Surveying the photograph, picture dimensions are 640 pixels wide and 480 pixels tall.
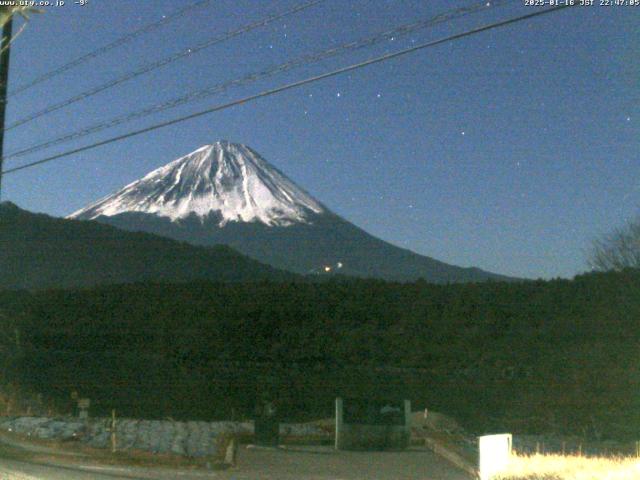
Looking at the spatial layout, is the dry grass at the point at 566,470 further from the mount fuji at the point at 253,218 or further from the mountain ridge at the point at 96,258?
the mount fuji at the point at 253,218

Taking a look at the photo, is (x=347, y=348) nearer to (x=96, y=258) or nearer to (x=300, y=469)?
(x=300, y=469)

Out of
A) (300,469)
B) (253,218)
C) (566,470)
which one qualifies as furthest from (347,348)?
(253,218)

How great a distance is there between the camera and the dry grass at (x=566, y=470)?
8.84 metres

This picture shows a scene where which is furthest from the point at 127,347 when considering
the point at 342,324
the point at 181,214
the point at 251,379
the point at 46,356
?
the point at 181,214

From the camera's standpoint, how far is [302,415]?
25.5 meters

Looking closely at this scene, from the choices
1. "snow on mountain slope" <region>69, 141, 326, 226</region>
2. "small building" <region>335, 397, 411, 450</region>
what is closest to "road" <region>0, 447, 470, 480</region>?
"small building" <region>335, 397, 411, 450</region>

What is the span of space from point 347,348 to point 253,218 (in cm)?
7239

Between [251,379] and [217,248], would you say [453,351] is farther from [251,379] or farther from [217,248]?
[217,248]

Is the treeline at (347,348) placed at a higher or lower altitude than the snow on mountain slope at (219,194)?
lower

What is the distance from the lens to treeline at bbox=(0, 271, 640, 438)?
1018 inches

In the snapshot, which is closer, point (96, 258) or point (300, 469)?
point (300, 469)

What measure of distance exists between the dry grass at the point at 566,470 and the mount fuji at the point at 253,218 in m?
67.6

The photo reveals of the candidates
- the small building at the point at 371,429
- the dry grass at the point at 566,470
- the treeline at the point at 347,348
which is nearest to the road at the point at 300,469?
the small building at the point at 371,429

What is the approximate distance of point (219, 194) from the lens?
109875 millimetres
